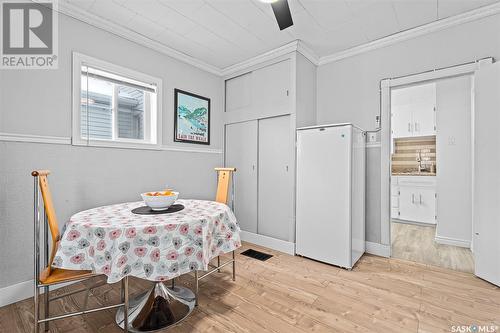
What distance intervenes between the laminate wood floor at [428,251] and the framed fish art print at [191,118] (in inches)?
122

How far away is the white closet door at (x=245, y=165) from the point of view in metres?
3.52

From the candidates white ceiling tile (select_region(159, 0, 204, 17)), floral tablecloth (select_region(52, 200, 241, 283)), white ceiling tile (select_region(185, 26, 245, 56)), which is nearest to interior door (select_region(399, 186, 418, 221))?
white ceiling tile (select_region(185, 26, 245, 56))

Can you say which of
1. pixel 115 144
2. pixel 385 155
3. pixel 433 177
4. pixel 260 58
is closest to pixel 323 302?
pixel 385 155

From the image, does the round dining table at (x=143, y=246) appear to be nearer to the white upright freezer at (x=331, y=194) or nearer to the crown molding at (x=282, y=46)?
the white upright freezer at (x=331, y=194)

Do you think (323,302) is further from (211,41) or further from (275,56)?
(211,41)

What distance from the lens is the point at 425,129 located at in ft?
15.2

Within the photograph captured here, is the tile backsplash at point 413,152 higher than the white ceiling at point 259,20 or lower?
lower

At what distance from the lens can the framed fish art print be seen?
3234 millimetres

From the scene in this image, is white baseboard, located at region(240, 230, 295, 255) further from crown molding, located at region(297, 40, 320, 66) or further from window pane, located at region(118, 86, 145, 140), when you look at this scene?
crown molding, located at region(297, 40, 320, 66)

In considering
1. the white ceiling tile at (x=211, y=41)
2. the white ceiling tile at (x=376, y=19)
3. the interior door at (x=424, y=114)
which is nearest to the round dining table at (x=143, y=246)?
the white ceiling tile at (x=211, y=41)

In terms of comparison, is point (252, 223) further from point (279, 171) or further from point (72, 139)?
point (72, 139)

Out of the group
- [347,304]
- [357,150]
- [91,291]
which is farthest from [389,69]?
[91,291]

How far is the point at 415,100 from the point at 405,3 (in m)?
2.97

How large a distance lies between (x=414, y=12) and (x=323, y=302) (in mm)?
2981
